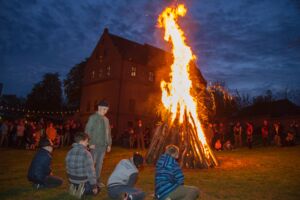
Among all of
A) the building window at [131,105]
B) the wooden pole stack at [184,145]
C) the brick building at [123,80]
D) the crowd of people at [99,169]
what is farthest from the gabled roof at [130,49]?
the crowd of people at [99,169]

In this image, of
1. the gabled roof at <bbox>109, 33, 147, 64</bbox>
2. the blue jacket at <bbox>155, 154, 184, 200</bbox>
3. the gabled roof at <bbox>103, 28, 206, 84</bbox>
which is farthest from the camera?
the gabled roof at <bbox>103, 28, 206, 84</bbox>

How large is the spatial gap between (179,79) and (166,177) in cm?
755

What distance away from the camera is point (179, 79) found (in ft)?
42.8

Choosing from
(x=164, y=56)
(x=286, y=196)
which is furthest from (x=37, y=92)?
(x=286, y=196)

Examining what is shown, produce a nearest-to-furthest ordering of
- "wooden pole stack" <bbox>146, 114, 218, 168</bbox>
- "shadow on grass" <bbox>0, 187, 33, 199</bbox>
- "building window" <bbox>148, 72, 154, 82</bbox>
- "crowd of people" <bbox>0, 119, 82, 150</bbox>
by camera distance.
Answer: "shadow on grass" <bbox>0, 187, 33, 199</bbox>, "wooden pole stack" <bbox>146, 114, 218, 168</bbox>, "crowd of people" <bbox>0, 119, 82, 150</bbox>, "building window" <bbox>148, 72, 154, 82</bbox>

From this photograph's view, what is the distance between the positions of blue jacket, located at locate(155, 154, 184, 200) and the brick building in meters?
31.4

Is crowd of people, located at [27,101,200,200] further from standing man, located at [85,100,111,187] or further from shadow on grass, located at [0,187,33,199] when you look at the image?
shadow on grass, located at [0,187,33,199]

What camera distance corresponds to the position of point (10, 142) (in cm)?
2066

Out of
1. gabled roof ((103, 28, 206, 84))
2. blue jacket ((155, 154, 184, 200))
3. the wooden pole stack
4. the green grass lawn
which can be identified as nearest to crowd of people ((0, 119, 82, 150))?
the green grass lawn

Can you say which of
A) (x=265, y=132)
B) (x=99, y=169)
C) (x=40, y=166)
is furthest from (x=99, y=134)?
(x=265, y=132)

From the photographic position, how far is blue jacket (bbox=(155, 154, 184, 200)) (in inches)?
232

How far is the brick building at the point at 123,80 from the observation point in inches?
1524

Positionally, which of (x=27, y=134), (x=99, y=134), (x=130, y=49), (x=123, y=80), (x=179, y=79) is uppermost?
(x=130, y=49)

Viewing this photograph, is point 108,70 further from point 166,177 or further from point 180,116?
point 166,177
